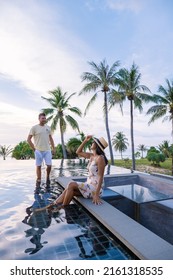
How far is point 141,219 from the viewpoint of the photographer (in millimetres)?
4570

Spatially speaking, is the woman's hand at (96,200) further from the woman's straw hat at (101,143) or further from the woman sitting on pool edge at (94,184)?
the woman's straw hat at (101,143)

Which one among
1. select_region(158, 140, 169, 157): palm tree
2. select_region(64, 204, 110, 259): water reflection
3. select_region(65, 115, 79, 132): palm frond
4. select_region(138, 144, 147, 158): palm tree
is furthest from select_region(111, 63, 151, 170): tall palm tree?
select_region(138, 144, 147, 158): palm tree

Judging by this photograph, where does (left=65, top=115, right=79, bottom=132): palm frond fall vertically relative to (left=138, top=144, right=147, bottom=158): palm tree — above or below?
above

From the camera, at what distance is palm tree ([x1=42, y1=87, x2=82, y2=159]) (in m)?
19.6

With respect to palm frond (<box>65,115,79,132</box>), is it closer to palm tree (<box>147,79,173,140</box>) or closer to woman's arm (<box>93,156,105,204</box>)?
palm tree (<box>147,79,173,140</box>)

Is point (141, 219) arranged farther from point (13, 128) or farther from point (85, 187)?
point (13, 128)

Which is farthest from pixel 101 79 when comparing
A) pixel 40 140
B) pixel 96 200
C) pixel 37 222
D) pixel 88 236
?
pixel 88 236

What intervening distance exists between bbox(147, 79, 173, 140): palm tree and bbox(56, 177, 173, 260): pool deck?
1823cm

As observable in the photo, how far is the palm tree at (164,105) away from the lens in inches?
767

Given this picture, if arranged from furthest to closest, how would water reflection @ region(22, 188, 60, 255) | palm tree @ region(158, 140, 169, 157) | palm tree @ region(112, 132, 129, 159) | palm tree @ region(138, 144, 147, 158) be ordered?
palm tree @ region(138, 144, 147, 158) → palm tree @ region(112, 132, 129, 159) → palm tree @ region(158, 140, 169, 157) → water reflection @ region(22, 188, 60, 255)

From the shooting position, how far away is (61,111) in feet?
65.2

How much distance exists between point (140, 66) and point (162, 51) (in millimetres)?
7884

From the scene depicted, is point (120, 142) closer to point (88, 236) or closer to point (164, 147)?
point (164, 147)
